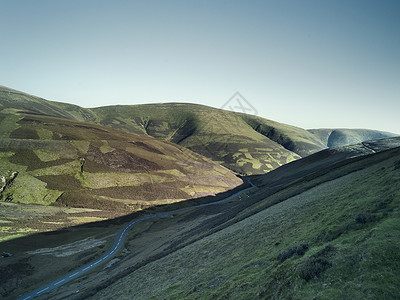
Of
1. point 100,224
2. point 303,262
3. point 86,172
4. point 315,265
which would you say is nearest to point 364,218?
point 303,262

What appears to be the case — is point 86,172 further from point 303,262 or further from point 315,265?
point 315,265

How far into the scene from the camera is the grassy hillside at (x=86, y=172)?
292 feet

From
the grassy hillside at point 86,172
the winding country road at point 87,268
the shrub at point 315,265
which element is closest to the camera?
the shrub at point 315,265

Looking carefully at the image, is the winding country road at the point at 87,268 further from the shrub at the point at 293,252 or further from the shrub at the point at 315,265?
the shrub at the point at 315,265

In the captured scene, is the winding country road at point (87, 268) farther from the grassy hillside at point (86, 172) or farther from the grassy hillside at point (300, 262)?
the grassy hillside at point (86, 172)

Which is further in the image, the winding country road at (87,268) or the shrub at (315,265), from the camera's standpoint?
the winding country road at (87,268)

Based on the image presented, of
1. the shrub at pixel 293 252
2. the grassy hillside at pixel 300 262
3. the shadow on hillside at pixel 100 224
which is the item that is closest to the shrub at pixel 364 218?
the grassy hillside at pixel 300 262

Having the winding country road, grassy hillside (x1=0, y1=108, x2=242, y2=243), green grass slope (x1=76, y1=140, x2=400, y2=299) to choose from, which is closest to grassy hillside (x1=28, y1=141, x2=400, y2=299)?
green grass slope (x1=76, y1=140, x2=400, y2=299)

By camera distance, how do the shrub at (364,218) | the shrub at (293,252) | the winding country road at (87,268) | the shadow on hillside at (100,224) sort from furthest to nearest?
the shadow on hillside at (100,224) → the winding country road at (87,268) → the shrub at (364,218) → the shrub at (293,252)

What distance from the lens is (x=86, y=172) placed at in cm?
10925

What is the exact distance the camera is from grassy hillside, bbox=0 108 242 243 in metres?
89.0

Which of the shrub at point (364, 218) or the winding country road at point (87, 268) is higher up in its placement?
the shrub at point (364, 218)

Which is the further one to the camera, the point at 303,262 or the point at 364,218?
the point at 364,218

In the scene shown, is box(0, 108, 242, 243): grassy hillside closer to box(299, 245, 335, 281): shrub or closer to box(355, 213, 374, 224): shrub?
box(299, 245, 335, 281): shrub
